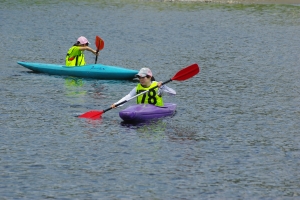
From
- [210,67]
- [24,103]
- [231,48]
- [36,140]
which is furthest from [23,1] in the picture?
[36,140]

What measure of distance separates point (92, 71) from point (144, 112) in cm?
637

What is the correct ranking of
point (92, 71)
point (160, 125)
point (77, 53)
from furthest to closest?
point (77, 53)
point (92, 71)
point (160, 125)

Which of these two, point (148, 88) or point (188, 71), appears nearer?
point (148, 88)

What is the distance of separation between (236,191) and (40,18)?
96.2 feet

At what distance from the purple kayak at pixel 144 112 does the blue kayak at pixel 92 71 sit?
5043mm

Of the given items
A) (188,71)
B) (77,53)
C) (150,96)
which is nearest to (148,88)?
(150,96)

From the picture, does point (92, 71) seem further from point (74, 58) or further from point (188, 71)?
point (188, 71)

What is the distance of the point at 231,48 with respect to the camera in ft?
104

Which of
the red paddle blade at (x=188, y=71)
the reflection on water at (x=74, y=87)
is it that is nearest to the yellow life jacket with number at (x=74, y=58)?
the reflection on water at (x=74, y=87)

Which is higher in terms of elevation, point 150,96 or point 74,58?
point 74,58

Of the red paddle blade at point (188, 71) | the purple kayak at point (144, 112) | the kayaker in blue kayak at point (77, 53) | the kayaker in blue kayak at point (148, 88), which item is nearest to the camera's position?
the purple kayak at point (144, 112)

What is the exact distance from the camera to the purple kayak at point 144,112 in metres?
16.8

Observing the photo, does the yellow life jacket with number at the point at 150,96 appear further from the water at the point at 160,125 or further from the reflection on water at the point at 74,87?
the reflection on water at the point at 74,87

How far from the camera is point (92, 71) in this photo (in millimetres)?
23062
